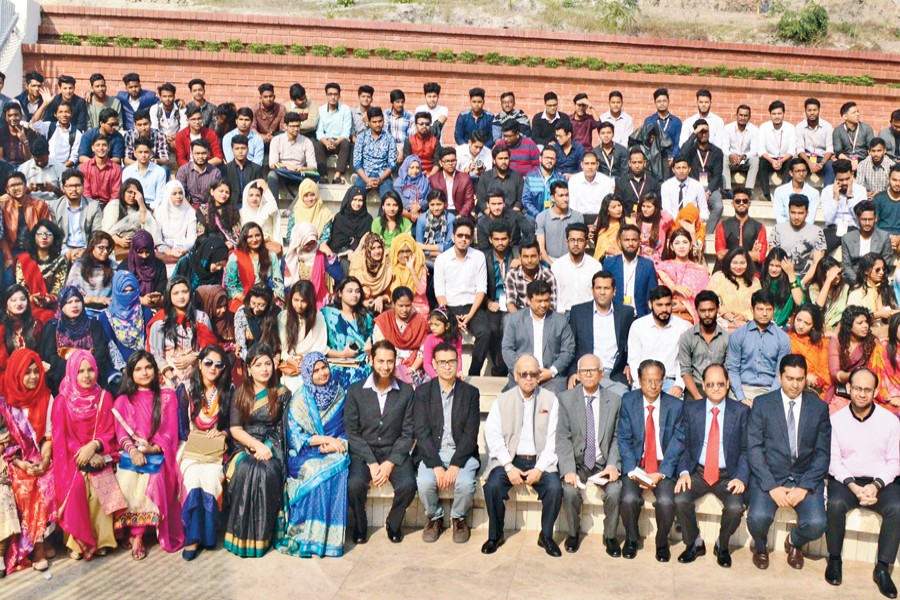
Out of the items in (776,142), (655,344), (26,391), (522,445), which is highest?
(776,142)

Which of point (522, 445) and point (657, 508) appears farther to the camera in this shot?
point (522, 445)

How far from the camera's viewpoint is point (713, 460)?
7598mm

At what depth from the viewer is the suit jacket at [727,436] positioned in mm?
7617

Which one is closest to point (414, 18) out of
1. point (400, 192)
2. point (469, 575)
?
point (400, 192)

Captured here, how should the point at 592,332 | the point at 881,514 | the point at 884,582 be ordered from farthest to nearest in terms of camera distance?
the point at 592,332, the point at 881,514, the point at 884,582

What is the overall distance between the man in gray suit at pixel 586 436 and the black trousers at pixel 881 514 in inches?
58.6

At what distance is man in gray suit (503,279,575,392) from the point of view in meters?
8.68

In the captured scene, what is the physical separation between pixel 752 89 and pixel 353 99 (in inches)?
232

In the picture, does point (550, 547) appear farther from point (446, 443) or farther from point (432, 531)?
point (446, 443)

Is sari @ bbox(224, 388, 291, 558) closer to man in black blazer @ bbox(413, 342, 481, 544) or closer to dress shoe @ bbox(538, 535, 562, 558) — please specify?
man in black blazer @ bbox(413, 342, 481, 544)

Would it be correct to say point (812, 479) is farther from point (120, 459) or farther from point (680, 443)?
point (120, 459)

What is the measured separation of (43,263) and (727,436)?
6.44 m

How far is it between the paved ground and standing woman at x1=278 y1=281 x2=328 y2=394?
5.86ft

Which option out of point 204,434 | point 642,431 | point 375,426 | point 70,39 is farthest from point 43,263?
point 70,39
